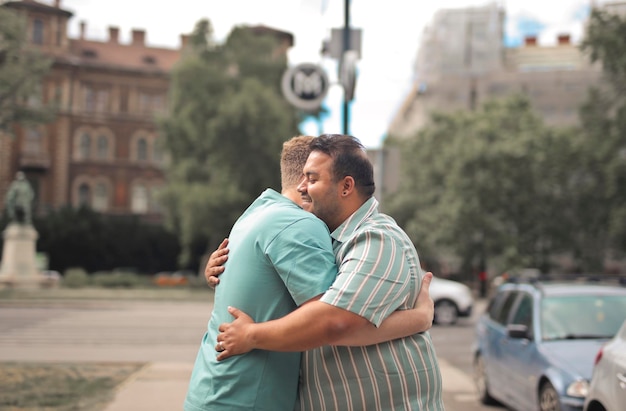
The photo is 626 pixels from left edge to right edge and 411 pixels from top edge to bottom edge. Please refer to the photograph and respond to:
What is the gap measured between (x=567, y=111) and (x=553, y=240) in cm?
3921

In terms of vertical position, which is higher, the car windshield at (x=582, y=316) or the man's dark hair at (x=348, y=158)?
the man's dark hair at (x=348, y=158)

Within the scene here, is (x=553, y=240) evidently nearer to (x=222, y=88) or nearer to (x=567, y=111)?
(x=222, y=88)

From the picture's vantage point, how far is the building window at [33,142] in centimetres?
7181

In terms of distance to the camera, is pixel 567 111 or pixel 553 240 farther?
pixel 567 111

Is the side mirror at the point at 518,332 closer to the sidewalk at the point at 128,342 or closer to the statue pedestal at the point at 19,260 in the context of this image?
Result: the sidewalk at the point at 128,342

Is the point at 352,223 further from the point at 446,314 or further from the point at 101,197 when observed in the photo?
the point at 101,197

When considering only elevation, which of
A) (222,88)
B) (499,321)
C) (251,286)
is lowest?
(499,321)

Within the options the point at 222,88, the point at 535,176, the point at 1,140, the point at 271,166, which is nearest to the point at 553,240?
the point at 535,176

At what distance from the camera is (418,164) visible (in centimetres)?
5534

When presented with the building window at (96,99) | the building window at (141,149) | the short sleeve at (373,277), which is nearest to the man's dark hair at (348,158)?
the short sleeve at (373,277)

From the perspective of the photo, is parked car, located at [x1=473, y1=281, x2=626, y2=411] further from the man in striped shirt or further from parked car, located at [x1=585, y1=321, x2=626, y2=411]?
the man in striped shirt

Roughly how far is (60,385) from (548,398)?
18.4 feet

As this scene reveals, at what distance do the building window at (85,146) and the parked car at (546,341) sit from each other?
226ft

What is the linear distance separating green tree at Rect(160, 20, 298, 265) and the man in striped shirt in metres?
42.6
